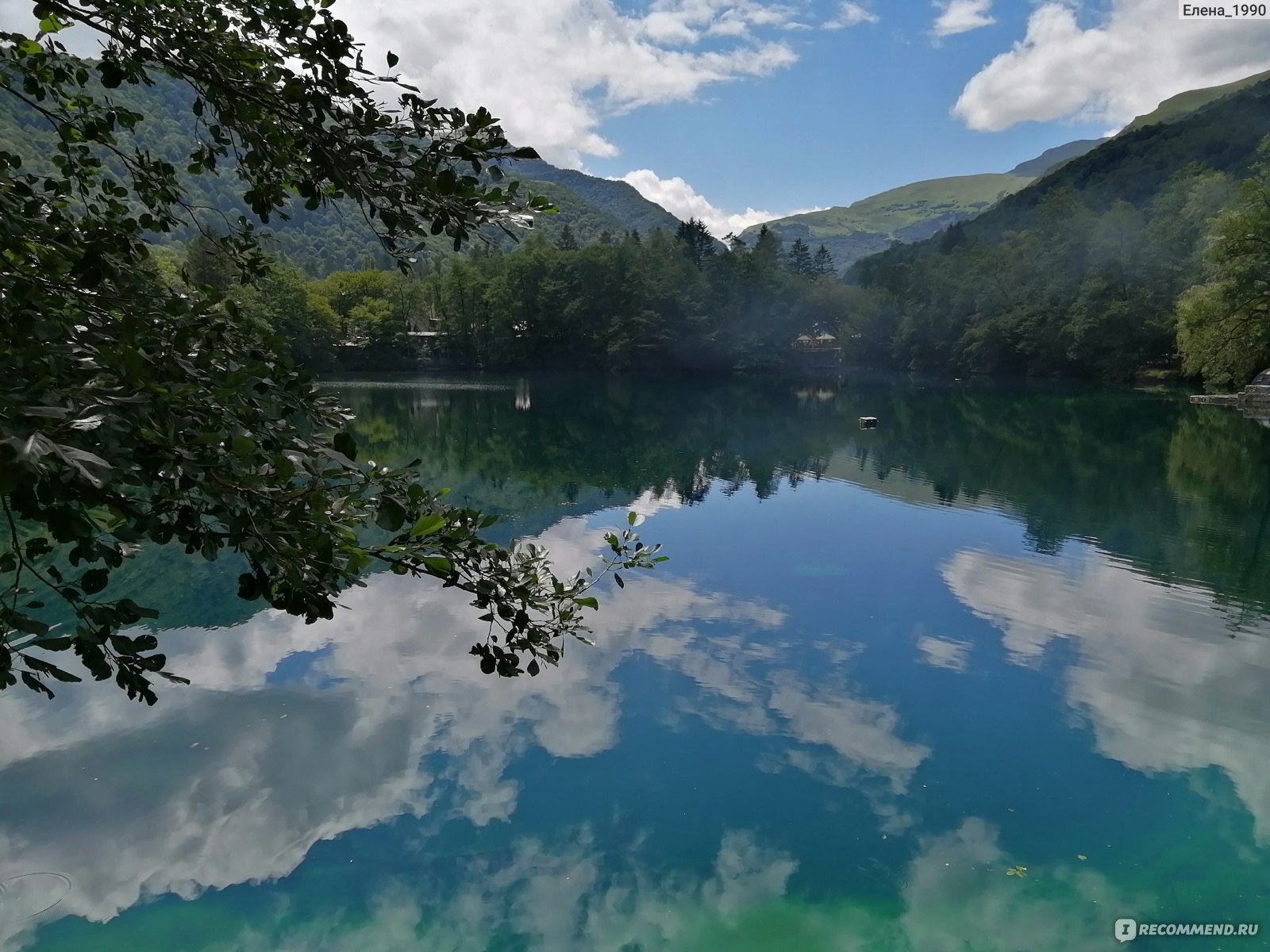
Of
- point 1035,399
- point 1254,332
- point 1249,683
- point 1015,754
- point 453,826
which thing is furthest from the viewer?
point 1035,399

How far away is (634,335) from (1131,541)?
228 feet

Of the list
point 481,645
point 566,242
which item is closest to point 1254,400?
point 481,645

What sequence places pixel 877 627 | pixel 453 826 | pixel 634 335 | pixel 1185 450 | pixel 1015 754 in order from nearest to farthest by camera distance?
pixel 453 826, pixel 1015 754, pixel 877 627, pixel 1185 450, pixel 634 335

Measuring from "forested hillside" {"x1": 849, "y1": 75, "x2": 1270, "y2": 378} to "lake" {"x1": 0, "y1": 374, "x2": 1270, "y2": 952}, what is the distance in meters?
51.9

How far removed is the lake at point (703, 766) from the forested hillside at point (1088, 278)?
51927 millimetres

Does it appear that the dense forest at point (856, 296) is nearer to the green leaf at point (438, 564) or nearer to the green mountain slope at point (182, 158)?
the green mountain slope at point (182, 158)

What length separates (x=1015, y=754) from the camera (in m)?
9.16

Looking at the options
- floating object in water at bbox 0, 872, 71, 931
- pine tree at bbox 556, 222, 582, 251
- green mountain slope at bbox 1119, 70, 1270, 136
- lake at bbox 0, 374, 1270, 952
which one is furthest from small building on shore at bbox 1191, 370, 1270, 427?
green mountain slope at bbox 1119, 70, 1270, 136

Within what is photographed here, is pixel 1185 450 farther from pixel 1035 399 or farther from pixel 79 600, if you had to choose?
pixel 79 600

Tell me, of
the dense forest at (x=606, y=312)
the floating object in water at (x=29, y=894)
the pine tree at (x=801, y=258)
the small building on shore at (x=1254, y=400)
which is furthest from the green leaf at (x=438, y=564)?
the pine tree at (x=801, y=258)

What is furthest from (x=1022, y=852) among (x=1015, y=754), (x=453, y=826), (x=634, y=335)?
(x=634, y=335)

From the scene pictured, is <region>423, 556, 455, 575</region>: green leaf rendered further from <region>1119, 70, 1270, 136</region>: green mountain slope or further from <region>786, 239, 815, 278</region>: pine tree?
<region>1119, 70, 1270, 136</region>: green mountain slope

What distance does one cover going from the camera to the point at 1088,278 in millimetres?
64625

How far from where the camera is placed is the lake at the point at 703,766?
6828 mm
